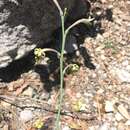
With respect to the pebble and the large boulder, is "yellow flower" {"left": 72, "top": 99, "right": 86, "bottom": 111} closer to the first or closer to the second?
the pebble

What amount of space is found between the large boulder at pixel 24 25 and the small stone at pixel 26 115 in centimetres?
36

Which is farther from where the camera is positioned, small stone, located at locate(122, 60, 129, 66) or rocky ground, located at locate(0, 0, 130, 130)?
small stone, located at locate(122, 60, 129, 66)

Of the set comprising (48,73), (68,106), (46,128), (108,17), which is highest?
(108,17)

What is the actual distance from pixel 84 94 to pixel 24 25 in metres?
0.63

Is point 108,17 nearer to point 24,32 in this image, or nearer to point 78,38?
point 78,38

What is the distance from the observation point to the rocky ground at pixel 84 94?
8.56 feet

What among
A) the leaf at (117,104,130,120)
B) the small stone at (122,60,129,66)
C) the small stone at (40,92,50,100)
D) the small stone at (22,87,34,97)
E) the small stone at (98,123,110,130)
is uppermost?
Answer: the small stone at (122,60,129,66)

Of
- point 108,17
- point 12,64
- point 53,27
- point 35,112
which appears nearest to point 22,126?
point 35,112

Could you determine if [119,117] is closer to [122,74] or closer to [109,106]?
[109,106]

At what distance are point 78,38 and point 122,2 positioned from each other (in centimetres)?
60

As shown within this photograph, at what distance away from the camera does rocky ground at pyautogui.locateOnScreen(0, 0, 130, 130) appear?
2.61 metres

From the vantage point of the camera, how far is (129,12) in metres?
3.30

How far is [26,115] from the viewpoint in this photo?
2621mm

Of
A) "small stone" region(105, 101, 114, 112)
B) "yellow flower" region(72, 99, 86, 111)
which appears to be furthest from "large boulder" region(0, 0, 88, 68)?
"small stone" region(105, 101, 114, 112)
